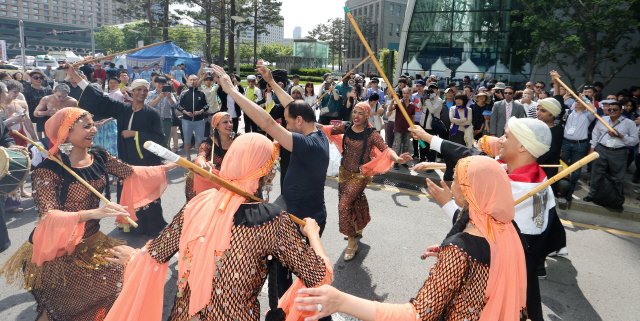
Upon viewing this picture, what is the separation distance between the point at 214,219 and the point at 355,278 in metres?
2.96

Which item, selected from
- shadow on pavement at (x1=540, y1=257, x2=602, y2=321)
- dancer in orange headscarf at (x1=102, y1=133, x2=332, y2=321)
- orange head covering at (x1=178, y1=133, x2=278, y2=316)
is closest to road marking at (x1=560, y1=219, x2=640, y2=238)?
shadow on pavement at (x1=540, y1=257, x2=602, y2=321)

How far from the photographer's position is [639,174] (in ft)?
27.8

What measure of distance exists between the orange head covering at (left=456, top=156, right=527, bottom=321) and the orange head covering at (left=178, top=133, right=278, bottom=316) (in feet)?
3.64

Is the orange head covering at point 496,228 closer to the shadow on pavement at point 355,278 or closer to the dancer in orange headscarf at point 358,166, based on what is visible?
the shadow on pavement at point 355,278

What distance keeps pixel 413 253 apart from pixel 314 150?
2664 mm

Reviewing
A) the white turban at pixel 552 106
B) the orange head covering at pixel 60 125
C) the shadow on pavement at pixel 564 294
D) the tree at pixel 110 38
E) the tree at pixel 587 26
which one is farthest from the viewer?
the tree at pixel 110 38

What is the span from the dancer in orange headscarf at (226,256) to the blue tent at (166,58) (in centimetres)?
2405

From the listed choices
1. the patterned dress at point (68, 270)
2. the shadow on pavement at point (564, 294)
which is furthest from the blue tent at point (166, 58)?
the shadow on pavement at point (564, 294)

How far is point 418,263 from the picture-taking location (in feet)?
16.2

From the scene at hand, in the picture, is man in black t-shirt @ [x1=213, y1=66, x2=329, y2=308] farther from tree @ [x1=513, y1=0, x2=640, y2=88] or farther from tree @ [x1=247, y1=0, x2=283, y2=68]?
tree @ [x1=247, y1=0, x2=283, y2=68]

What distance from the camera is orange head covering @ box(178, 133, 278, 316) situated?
1959mm

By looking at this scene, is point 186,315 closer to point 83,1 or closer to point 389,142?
point 389,142

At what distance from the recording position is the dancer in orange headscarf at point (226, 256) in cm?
199

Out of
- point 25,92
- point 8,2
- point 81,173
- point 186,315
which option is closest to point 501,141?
point 186,315
